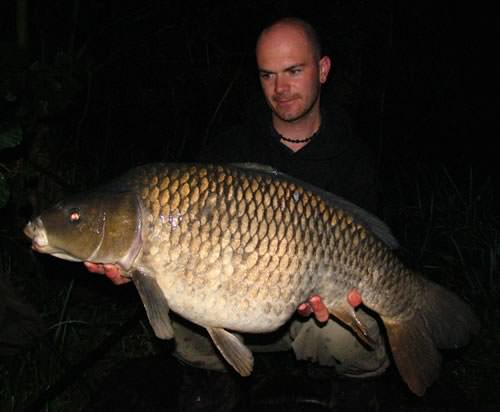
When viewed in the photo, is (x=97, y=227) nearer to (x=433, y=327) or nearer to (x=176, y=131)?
(x=433, y=327)

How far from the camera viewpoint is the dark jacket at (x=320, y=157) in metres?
2.27

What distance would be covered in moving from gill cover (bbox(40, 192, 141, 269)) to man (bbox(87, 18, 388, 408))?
741mm

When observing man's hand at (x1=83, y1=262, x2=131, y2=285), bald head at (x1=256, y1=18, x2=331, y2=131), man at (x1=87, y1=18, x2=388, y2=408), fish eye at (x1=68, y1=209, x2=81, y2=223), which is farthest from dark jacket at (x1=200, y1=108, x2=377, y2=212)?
fish eye at (x1=68, y1=209, x2=81, y2=223)

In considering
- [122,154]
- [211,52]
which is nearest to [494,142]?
[211,52]

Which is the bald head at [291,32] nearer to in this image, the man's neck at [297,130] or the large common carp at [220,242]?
the man's neck at [297,130]

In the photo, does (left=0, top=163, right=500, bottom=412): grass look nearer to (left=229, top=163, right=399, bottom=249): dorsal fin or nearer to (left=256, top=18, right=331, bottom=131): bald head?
(left=229, top=163, right=399, bottom=249): dorsal fin

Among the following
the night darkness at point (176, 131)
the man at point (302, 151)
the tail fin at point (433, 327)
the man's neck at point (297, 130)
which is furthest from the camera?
the man's neck at point (297, 130)

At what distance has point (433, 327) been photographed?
1.78 metres

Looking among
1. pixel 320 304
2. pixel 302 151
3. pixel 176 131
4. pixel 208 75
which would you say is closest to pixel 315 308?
pixel 320 304

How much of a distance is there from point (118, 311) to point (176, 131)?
2.48 meters

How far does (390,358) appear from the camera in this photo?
2.20 metres

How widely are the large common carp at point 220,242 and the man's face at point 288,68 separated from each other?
63 cm

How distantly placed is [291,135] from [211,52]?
265 centimetres

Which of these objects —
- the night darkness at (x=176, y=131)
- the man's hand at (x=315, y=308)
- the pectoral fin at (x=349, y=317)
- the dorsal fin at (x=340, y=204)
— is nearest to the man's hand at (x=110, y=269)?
the night darkness at (x=176, y=131)
